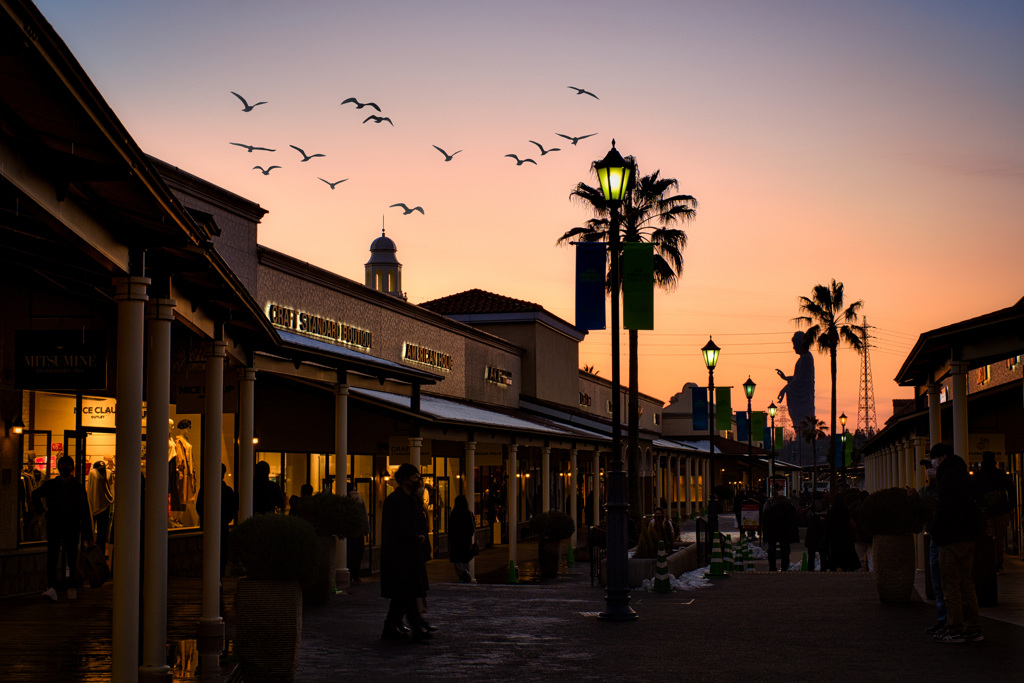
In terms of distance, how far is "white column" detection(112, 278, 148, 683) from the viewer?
29.9 feet

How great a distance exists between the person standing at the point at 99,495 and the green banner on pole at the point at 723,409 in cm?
3652

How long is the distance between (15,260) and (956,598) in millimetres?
10007

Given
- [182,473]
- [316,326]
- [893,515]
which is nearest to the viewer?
[893,515]

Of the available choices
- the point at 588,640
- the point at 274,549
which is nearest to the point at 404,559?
the point at 588,640

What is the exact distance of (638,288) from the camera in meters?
17.2

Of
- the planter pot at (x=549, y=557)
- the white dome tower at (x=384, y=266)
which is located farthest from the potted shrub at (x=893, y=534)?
the white dome tower at (x=384, y=266)

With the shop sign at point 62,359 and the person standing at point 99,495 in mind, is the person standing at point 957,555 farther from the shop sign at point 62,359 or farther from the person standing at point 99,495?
the person standing at point 99,495

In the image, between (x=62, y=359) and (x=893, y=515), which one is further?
(x=893, y=515)

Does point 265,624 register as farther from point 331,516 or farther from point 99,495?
point 99,495

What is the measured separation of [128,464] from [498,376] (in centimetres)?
3406

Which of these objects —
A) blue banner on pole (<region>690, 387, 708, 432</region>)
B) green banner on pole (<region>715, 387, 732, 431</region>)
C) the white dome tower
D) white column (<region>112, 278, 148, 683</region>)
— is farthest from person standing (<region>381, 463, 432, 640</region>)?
the white dome tower

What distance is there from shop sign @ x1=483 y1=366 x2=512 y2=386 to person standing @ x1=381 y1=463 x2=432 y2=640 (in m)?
27.9

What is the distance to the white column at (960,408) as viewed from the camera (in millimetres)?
17031

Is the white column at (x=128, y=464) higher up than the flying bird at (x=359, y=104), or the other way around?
the flying bird at (x=359, y=104)
